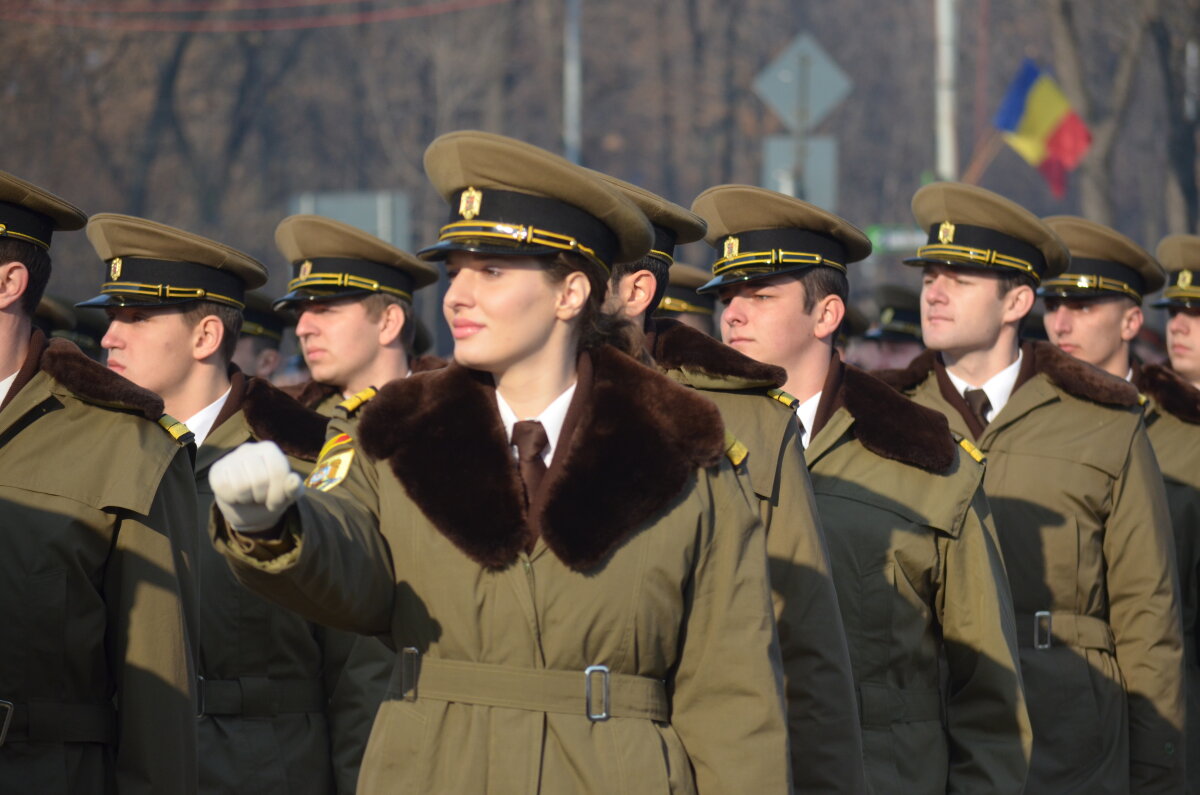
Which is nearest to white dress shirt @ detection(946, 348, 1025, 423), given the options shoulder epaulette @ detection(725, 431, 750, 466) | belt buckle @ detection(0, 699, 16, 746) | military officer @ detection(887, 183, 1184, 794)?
military officer @ detection(887, 183, 1184, 794)

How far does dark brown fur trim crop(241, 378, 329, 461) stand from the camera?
247 inches

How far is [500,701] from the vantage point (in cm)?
392

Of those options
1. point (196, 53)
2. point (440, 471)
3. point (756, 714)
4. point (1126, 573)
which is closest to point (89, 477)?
point (440, 471)

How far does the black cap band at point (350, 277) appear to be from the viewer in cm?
748

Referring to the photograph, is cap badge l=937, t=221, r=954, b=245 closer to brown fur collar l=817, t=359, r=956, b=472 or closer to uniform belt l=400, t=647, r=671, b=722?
brown fur collar l=817, t=359, r=956, b=472

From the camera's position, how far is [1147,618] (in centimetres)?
650

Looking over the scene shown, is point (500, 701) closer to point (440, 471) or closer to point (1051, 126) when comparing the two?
point (440, 471)

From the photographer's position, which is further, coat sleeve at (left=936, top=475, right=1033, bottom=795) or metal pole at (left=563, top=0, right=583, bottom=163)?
metal pole at (left=563, top=0, right=583, bottom=163)

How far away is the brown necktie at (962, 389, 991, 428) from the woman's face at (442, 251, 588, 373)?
3.07 m

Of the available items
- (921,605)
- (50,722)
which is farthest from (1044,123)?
(50,722)

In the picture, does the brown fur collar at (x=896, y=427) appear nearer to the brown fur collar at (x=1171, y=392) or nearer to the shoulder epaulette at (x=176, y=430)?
the shoulder epaulette at (x=176, y=430)

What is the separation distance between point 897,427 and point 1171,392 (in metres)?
2.93

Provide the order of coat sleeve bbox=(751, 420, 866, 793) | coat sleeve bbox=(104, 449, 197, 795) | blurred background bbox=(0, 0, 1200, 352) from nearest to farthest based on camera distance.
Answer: coat sleeve bbox=(104, 449, 197, 795), coat sleeve bbox=(751, 420, 866, 793), blurred background bbox=(0, 0, 1200, 352)

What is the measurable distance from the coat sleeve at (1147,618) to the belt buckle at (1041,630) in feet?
0.78
